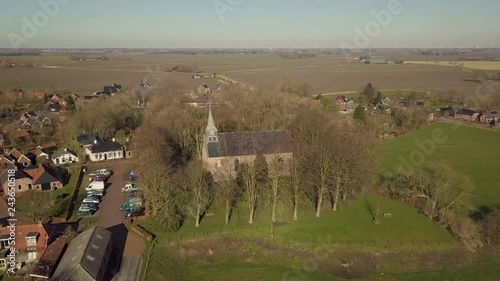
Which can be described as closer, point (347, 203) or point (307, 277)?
point (307, 277)

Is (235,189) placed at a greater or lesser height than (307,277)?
greater

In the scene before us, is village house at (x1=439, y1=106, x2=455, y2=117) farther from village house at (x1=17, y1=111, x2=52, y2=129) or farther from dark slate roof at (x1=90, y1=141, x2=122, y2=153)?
village house at (x1=17, y1=111, x2=52, y2=129)

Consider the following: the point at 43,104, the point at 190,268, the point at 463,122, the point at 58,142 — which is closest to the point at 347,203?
the point at 190,268

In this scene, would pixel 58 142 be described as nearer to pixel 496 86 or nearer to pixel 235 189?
pixel 235 189

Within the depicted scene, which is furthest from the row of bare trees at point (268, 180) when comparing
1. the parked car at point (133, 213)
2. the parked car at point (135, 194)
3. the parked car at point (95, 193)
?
the parked car at point (95, 193)

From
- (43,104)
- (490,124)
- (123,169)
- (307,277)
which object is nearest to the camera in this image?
(307,277)

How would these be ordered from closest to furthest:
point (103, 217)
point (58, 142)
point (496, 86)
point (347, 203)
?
point (103, 217)
point (347, 203)
point (58, 142)
point (496, 86)
